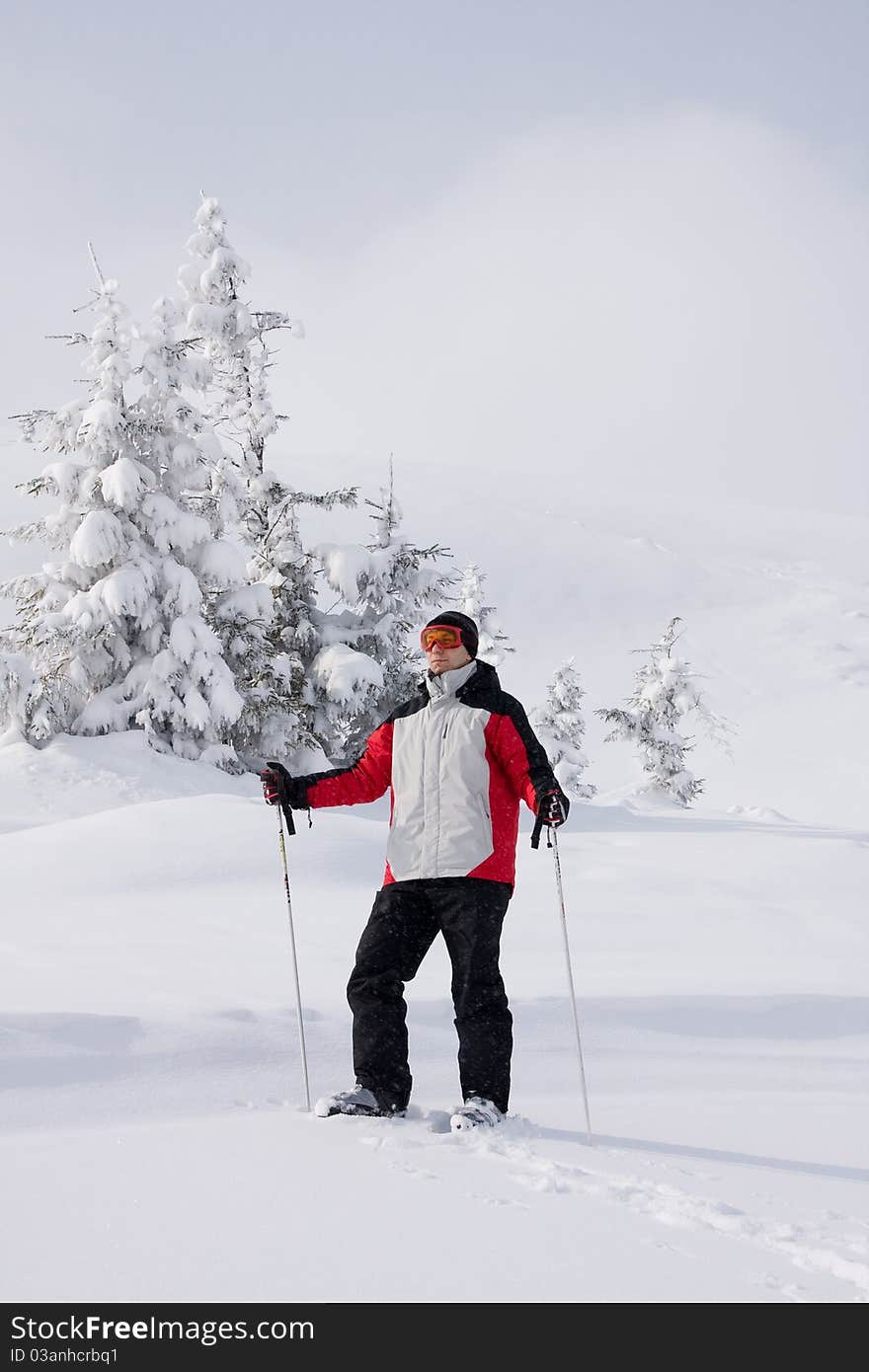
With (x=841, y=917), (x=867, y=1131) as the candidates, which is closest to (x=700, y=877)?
(x=841, y=917)

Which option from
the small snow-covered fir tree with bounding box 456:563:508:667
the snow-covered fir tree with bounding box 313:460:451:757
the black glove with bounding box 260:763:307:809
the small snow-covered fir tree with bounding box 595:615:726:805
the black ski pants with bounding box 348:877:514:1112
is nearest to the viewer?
the black ski pants with bounding box 348:877:514:1112

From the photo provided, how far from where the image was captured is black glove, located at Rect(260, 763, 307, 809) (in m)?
4.65

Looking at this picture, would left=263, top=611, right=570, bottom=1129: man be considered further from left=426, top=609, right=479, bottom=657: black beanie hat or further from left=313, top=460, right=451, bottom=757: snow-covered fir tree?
left=313, top=460, right=451, bottom=757: snow-covered fir tree

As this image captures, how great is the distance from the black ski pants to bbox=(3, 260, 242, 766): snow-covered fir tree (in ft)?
41.8

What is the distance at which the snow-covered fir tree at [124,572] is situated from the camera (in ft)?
54.4

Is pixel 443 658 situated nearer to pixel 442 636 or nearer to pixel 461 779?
pixel 442 636

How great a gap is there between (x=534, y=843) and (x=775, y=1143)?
146cm

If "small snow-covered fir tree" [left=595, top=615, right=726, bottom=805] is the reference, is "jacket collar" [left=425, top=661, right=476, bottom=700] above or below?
above

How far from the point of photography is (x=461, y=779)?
4.39 meters

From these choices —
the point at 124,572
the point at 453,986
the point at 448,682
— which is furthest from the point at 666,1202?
the point at 124,572

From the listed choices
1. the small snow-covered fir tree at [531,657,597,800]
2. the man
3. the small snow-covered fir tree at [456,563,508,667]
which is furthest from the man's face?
the small snow-covered fir tree at [531,657,597,800]

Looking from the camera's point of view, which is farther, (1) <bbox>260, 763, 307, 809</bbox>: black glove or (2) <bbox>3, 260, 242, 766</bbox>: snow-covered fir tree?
(2) <bbox>3, 260, 242, 766</bbox>: snow-covered fir tree
